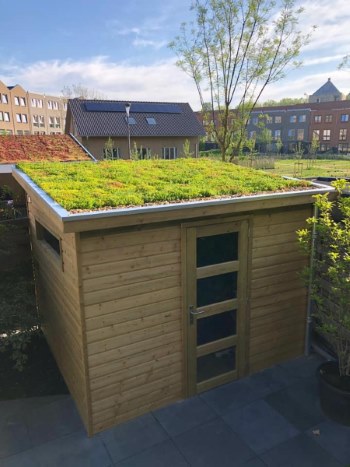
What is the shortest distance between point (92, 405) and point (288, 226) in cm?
363

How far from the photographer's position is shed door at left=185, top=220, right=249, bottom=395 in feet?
15.2

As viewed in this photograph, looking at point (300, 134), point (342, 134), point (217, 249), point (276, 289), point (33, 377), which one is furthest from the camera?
point (300, 134)

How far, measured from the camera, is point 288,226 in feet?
17.3

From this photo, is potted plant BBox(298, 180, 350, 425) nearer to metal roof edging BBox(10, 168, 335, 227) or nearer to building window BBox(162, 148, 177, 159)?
metal roof edging BBox(10, 168, 335, 227)

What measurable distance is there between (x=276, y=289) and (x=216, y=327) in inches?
44.9

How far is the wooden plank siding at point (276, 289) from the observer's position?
513 centimetres

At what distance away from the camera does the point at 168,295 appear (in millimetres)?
4523

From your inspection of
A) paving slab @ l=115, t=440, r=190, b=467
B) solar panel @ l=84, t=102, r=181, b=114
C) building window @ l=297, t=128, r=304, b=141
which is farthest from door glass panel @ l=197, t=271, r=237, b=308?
building window @ l=297, t=128, r=304, b=141

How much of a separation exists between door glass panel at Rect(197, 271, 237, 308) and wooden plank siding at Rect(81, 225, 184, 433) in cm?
35

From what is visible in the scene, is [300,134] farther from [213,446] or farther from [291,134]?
[213,446]

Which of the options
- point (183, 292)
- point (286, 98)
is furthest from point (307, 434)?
point (286, 98)

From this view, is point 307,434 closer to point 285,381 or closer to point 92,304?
point 285,381

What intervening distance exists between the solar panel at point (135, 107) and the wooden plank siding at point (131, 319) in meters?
27.0

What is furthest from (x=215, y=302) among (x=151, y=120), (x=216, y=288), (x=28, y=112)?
(x=28, y=112)
